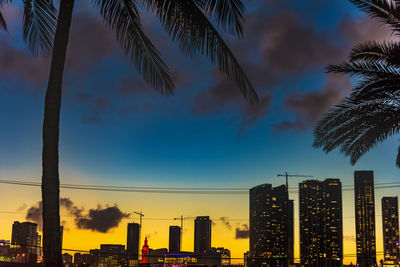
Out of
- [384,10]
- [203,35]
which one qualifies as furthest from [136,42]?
[384,10]

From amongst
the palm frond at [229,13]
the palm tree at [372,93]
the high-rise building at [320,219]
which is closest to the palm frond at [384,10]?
the palm tree at [372,93]

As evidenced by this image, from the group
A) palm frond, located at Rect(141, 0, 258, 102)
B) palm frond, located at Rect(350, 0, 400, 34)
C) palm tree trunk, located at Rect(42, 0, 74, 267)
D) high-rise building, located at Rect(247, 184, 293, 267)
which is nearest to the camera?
palm tree trunk, located at Rect(42, 0, 74, 267)

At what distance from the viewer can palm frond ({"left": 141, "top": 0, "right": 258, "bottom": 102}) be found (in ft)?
25.0

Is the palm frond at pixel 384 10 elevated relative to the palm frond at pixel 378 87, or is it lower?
elevated

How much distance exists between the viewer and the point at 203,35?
25.3 ft

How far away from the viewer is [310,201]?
323ft

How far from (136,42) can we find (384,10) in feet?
20.6

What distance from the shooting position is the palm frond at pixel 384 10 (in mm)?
11031

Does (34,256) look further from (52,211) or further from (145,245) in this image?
(145,245)

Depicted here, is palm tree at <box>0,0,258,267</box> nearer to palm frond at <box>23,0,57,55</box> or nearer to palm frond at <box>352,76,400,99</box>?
palm frond at <box>23,0,57,55</box>

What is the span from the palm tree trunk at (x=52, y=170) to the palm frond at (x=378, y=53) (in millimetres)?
8075

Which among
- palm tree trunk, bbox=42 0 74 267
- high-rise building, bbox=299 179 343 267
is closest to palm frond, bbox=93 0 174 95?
palm tree trunk, bbox=42 0 74 267

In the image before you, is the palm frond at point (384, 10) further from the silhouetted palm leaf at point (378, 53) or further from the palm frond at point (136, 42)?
the palm frond at point (136, 42)

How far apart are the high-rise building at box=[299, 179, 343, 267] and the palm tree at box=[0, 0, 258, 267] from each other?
87.6m
